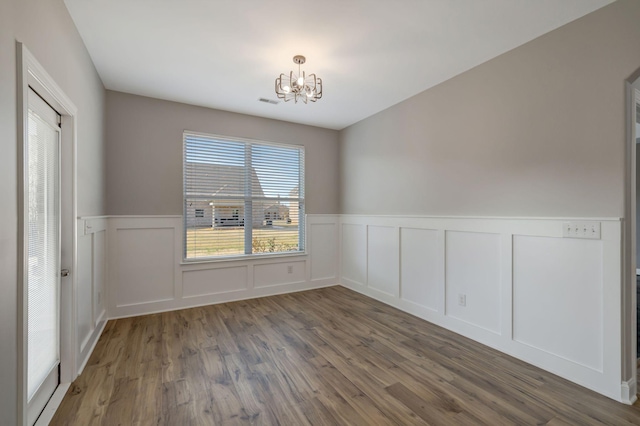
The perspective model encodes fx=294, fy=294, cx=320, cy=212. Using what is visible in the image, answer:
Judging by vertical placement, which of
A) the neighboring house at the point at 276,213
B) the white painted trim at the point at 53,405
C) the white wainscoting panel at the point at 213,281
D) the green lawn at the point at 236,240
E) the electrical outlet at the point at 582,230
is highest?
the neighboring house at the point at 276,213

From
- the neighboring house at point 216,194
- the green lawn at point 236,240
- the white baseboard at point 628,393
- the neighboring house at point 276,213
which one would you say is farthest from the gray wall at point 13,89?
the white baseboard at point 628,393

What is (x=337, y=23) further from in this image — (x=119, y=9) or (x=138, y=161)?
(x=138, y=161)

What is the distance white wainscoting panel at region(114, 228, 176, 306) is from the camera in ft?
11.3

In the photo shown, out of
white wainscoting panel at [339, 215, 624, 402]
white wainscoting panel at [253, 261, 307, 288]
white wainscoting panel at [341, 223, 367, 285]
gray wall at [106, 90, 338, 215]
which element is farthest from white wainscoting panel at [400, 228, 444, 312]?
gray wall at [106, 90, 338, 215]

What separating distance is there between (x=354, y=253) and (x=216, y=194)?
2227 mm

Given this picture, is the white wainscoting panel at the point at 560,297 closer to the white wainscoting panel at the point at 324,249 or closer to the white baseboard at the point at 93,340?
the white wainscoting panel at the point at 324,249

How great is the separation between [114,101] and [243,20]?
7.25 feet

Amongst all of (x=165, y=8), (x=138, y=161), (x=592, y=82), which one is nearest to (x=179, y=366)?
(x=138, y=161)

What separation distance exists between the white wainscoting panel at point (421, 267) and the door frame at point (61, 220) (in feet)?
10.7

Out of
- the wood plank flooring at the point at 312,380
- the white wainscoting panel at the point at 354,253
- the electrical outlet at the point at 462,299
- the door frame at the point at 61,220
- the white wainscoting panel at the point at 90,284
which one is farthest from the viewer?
the white wainscoting panel at the point at 354,253

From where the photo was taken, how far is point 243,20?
2172 mm

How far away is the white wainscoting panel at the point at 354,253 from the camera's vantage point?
4406 millimetres

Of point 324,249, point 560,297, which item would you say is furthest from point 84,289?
point 560,297

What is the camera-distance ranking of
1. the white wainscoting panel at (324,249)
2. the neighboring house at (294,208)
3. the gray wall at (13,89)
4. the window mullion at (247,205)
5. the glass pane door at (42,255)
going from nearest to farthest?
the gray wall at (13,89) → the glass pane door at (42,255) → the window mullion at (247,205) → the neighboring house at (294,208) → the white wainscoting panel at (324,249)
